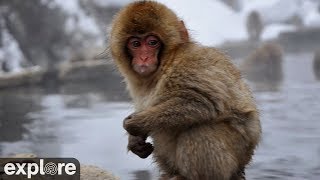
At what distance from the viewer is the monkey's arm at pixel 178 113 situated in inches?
98.3

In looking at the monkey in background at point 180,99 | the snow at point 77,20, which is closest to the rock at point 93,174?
the monkey in background at point 180,99

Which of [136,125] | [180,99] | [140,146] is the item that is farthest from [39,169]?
[180,99]

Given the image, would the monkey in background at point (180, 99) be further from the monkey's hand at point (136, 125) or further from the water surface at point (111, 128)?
the water surface at point (111, 128)

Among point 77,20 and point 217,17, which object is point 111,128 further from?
point 217,17

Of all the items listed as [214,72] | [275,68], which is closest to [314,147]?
[214,72]

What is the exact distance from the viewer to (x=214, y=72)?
2639 mm

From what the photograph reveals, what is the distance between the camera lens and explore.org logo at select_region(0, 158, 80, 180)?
3.24 meters

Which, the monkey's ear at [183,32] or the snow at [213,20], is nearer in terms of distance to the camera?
the monkey's ear at [183,32]

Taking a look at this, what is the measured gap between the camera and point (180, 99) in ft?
8.31

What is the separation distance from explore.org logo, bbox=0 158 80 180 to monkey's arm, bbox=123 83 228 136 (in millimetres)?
782

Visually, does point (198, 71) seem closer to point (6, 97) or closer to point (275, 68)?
Answer: point (6, 97)

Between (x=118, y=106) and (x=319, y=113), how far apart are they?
8.09 ft

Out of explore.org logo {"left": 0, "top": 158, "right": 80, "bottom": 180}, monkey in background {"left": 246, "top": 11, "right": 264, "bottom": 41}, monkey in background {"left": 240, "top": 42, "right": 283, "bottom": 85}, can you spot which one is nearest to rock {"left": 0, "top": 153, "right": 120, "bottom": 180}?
explore.org logo {"left": 0, "top": 158, "right": 80, "bottom": 180}

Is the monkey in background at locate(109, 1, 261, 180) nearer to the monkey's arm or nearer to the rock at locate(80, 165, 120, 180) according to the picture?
the monkey's arm
